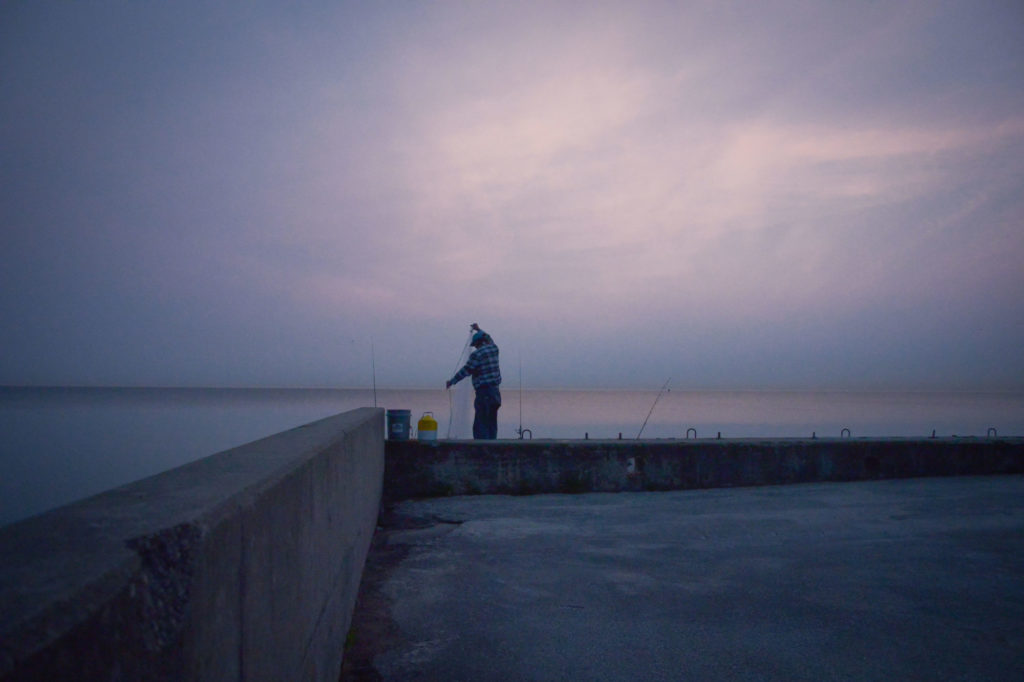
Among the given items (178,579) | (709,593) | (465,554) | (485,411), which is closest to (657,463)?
(485,411)

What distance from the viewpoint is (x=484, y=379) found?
32.6ft

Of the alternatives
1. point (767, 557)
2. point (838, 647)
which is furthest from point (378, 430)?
point (838, 647)

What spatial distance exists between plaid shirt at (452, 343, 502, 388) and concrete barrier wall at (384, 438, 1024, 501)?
143 cm

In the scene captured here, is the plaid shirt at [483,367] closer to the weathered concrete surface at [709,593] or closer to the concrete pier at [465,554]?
the concrete pier at [465,554]

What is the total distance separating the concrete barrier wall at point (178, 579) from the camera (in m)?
0.87

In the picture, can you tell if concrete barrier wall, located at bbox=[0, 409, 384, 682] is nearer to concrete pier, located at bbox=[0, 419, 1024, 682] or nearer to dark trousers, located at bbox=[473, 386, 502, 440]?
concrete pier, located at bbox=[0, 419, 1024, 682]

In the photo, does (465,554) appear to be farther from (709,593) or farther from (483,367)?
(483,367)

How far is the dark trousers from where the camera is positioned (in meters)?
9.95

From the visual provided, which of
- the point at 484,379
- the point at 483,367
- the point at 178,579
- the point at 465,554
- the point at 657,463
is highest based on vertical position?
the point at 483,367

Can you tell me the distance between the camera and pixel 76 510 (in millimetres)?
1444

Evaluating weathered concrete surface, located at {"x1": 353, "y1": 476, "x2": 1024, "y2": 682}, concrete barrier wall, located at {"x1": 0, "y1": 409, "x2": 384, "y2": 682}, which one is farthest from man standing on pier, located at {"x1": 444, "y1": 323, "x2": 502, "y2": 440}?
concrete barrier wall, located at {"x1": 0, "y1": 409, "x2": 384, "y2": 682}

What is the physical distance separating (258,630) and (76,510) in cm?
50

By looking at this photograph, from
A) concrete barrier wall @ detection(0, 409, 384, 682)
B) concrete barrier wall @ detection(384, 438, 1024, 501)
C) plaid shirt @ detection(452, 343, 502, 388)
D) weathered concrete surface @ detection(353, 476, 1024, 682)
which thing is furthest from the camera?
plaid shirt @ detection(452, 343, 502, 388)

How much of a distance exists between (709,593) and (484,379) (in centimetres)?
583
